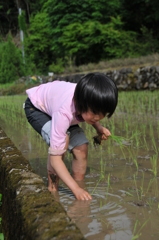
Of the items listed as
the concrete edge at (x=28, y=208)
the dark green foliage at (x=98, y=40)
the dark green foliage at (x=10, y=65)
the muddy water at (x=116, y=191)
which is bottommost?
the dark green foliage at (x=10, y=65)

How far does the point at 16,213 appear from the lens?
1385 mm

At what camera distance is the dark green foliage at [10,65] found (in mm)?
19172

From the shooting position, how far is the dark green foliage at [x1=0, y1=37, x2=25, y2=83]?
62.9ft

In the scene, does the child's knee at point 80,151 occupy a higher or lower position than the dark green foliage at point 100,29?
higher

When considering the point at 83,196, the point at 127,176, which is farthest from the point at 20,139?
the point at 83,196

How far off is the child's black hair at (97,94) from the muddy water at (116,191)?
1.60 feet

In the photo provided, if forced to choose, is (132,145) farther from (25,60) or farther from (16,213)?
(25,60)

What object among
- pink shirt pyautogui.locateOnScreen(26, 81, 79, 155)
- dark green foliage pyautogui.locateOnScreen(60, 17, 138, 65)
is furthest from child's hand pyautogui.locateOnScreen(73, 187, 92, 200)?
dark green foliage pyautogui.locateOnScreen(60, 17, 138, 65)

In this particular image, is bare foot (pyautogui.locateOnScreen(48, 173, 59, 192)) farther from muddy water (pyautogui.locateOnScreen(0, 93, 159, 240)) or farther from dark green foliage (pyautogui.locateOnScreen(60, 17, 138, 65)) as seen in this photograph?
dark green foliage (pyautogui.locateOnScreen(60, 17, 138, 65))

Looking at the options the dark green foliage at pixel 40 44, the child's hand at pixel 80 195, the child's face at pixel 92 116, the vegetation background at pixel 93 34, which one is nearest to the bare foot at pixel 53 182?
the child's hand at pixel 80 195

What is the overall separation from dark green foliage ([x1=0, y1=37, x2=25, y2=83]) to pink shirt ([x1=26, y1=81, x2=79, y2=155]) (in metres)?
17.0

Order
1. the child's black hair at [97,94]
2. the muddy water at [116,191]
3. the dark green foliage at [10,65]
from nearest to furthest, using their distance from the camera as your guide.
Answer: the muddy water at [116,191] → the child's black hair at [97,94] → the dark green foliage at [10,65]

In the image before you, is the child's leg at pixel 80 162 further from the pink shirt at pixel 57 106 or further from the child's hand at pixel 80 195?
the child's hand at pixel 80 195

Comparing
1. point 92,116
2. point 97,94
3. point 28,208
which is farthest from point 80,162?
point 28,208
